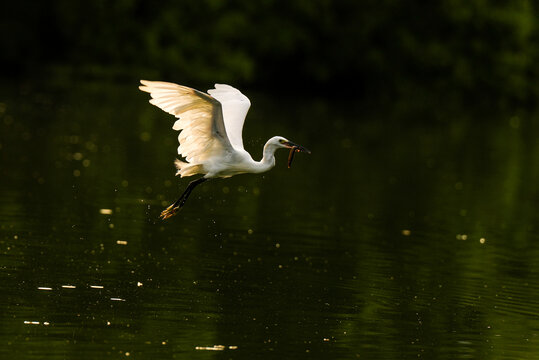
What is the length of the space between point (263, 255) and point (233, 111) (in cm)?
207

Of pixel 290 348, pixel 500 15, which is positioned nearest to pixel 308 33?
pixel 500 15

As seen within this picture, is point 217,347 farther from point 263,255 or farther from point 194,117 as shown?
point 263,255

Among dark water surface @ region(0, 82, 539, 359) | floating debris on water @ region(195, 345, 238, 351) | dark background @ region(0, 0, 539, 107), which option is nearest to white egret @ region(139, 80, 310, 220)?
dark water surface @ region(0, 82, 539, 359)

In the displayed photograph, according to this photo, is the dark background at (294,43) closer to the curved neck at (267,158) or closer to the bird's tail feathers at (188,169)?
the bird's tail feathers at (188,169)

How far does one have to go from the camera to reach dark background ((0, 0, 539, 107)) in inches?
1993

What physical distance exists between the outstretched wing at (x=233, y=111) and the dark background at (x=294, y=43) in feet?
116

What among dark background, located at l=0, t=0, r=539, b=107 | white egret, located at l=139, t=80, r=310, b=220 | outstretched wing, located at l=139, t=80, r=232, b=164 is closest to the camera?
outstretched wing, located at l=139, t=80, r=232, b=164

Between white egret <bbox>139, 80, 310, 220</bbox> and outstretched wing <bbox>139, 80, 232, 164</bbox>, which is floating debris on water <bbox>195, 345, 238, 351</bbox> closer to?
white egret <bbox>139, 80, 310, 220</bbox>

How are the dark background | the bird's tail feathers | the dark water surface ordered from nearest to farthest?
the dark water surface → the bird's tail feathers → the dark background

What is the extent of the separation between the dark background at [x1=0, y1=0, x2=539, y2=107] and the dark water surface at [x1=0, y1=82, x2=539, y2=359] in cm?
2154

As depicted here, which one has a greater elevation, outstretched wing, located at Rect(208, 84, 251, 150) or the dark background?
the dark background

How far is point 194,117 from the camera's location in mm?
12344

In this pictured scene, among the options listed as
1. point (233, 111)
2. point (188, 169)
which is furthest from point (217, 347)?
point (233, 111)

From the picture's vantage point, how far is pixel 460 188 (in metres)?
23.9
